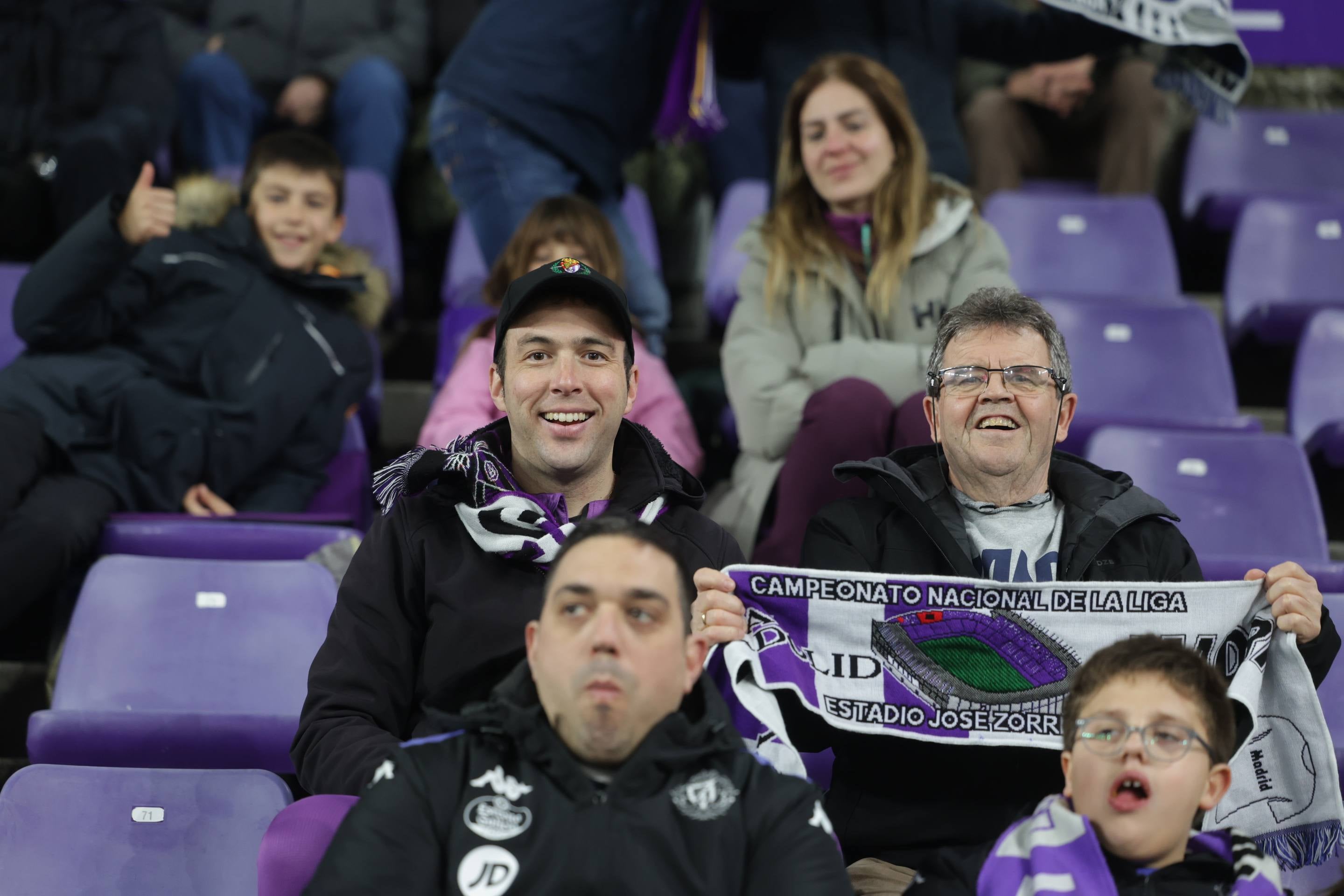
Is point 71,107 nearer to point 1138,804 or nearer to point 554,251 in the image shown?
point 554,251

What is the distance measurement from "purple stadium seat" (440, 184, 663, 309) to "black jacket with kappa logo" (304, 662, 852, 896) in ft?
9.39

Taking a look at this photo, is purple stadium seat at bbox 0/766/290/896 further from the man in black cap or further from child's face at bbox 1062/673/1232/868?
child's face at bbox 1062/673/1232/868

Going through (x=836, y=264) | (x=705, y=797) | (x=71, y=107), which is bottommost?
(x=705, y=797)

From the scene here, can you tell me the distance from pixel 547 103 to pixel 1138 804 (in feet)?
8.30

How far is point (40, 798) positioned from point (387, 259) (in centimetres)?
264

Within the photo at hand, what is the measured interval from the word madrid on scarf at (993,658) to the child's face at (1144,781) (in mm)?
371

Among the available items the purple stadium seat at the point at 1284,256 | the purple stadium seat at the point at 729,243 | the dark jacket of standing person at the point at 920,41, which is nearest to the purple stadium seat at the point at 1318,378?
the purple stadium seat at the point at 1284,256

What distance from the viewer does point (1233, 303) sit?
440cm

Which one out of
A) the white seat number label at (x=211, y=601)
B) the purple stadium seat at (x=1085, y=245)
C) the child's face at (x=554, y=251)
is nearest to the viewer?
the white seat number label at (x=211, y=601)

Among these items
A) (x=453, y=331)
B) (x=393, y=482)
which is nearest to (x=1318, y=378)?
(x=453, y=331)

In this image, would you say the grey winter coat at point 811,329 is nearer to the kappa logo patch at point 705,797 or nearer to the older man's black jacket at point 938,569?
the older man's black jacket at point 938,569

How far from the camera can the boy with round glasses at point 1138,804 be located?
168cm

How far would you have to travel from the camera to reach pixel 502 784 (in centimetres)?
170

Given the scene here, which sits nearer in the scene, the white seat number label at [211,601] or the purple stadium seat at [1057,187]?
the white seat number label at [211,601]
